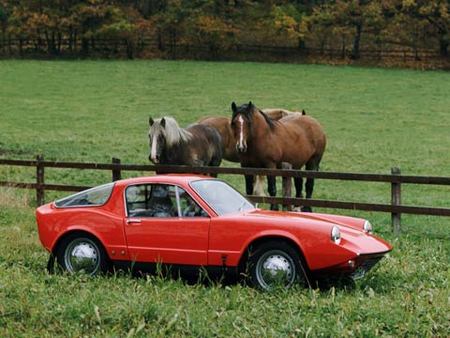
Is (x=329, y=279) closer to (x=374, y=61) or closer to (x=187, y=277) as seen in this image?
(x=187, y=277)

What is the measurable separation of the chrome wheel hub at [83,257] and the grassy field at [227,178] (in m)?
0.36

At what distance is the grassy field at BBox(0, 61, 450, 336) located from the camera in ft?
21.6

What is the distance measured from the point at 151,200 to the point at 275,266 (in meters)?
1.85

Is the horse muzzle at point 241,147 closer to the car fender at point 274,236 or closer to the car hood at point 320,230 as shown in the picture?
the car hood at point 320,230

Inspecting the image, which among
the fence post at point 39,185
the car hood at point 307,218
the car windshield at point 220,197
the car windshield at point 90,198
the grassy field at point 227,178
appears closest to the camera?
the grassy field at point 227,178

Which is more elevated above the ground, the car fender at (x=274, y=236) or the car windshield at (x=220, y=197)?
the car windshield at (x=220, y=197)

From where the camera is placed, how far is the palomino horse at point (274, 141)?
14203 millimetres

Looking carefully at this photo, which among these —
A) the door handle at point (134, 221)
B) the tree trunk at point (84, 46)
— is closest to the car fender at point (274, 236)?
the door handle at point (134, 221)

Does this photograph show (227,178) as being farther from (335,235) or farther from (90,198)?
(335,235)

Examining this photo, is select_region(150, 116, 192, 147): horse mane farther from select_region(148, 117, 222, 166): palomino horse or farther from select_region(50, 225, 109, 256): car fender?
select_region(50, 225, 109, 256): car fender

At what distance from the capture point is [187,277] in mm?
8695

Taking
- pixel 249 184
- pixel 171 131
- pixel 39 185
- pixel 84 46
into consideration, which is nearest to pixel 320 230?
pixel 171 131

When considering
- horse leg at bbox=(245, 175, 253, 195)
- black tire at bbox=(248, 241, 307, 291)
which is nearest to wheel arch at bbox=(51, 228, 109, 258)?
black tire at bbox=(248, 241, 307, 291)

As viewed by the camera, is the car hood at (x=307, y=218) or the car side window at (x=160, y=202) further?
the car side window at (x=160, y=202)
